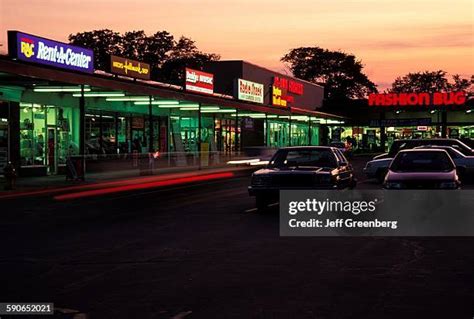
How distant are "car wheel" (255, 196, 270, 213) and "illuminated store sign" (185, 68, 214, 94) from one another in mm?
26975

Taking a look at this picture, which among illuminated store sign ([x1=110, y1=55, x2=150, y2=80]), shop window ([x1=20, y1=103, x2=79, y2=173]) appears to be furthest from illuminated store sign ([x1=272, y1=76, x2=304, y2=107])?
shop window ([x1=20, y1=103, x2=79, y2=173])

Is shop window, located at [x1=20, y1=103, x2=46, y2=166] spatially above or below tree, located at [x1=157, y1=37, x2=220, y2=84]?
below

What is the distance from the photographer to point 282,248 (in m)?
11.4

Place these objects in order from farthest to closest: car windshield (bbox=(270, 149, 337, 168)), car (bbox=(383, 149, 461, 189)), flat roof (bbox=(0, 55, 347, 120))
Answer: flat roof (bbox=(0, 55, 347, 120)), car windshield (bbox=(270, 149, 337, 168)), car (bbox=(383, 149, 461, 189))

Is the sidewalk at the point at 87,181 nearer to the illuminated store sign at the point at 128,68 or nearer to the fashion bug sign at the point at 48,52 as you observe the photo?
the fashion bug sign at the point at 48,52

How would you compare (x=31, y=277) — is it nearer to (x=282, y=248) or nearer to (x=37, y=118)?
(x=282, y=248)

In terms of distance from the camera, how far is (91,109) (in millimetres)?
38000

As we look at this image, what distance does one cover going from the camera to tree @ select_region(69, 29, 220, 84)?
10331 centimetres

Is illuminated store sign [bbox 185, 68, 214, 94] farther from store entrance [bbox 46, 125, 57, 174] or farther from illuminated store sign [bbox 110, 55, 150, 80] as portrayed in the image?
store entrance [bbox 46, 125, 57, 174]

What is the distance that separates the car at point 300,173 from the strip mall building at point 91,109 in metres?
11.0

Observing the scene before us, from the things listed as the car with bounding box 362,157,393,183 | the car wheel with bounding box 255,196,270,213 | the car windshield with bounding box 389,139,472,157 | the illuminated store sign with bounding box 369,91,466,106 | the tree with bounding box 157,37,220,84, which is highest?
the tree with bounding box 157,37,220,84

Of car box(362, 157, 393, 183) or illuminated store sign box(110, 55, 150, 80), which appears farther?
illuminated store sign box(110, 55, 150, 80)

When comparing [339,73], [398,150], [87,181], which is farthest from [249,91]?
[339,73]

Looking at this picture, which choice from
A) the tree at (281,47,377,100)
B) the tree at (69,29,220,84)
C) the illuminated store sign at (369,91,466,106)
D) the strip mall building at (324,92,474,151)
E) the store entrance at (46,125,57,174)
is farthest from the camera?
the tree at (281,47,377,100)
